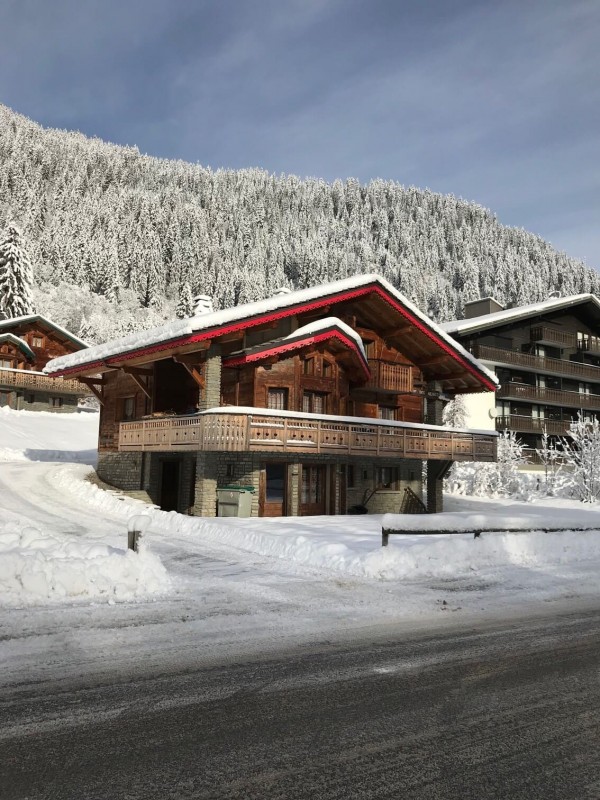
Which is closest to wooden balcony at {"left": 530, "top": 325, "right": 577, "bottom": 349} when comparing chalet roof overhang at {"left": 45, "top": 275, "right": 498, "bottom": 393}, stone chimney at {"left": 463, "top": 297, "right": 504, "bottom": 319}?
stone chimney at {"left": 463, "top": 297, "right": 504, "bottom": 319}

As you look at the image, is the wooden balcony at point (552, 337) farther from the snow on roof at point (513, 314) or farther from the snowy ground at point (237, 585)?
the snowy ground at point (237, 585)

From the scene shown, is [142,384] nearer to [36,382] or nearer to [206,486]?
[206,486]

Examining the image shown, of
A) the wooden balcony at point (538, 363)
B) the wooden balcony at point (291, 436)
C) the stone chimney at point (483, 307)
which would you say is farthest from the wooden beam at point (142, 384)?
the stone chimney at point (483, 307)

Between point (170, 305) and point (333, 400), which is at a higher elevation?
point (170, 305)

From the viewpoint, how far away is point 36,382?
50.4 meters

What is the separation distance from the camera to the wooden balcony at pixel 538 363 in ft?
143

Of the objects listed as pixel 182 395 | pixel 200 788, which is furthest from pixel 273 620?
pixel 182 395

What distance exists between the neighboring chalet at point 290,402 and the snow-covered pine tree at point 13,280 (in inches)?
1747

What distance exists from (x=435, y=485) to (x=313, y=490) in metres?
7.78

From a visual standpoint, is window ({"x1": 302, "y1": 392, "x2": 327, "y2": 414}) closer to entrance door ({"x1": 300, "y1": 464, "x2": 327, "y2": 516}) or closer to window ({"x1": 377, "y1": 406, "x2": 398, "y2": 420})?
entrance door ({"x1": 300, "y1": 464, "x2": 327, "y2": 516})

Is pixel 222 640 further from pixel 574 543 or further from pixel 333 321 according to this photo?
pixel 333 321

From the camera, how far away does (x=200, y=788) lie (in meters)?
3.50

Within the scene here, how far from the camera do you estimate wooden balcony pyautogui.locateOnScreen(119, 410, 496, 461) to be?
1945cm

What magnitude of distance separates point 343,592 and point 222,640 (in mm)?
3313
